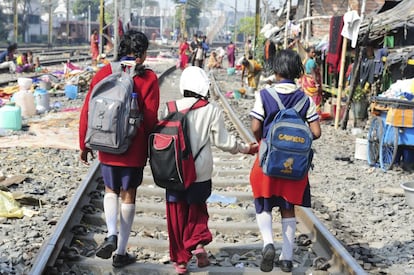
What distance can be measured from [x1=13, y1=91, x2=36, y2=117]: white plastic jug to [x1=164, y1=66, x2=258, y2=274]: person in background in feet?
32.6

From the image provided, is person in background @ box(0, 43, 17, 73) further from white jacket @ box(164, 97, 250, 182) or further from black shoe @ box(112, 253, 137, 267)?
white jacket @ box(164, 97, 250, 182)

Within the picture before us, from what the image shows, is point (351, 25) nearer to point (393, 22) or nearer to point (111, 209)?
point (393, 22)

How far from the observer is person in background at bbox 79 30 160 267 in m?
4.48


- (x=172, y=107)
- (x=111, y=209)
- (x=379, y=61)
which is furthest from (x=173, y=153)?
(x=379, y=61)

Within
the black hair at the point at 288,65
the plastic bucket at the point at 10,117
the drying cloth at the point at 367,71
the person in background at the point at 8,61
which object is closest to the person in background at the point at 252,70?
the drying cloth at the point at 367,71

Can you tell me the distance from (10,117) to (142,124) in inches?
287

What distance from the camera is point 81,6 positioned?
109 metres

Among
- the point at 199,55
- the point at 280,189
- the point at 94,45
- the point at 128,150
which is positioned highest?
the point at 94,45

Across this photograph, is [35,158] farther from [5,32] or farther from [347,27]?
[5,32]

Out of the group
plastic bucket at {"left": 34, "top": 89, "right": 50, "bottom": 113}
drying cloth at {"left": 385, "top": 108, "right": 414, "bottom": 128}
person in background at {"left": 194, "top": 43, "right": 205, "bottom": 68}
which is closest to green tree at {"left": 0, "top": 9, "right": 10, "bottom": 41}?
person in background at {"left": 194, "top": 43, "right": 205, "bottom": 68}

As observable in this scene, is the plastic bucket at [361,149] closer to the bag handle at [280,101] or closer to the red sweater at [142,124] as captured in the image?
the bag handle at [280,101]

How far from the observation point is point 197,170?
14.3ft

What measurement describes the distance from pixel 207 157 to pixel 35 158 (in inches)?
204

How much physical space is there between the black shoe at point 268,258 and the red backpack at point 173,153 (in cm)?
74
